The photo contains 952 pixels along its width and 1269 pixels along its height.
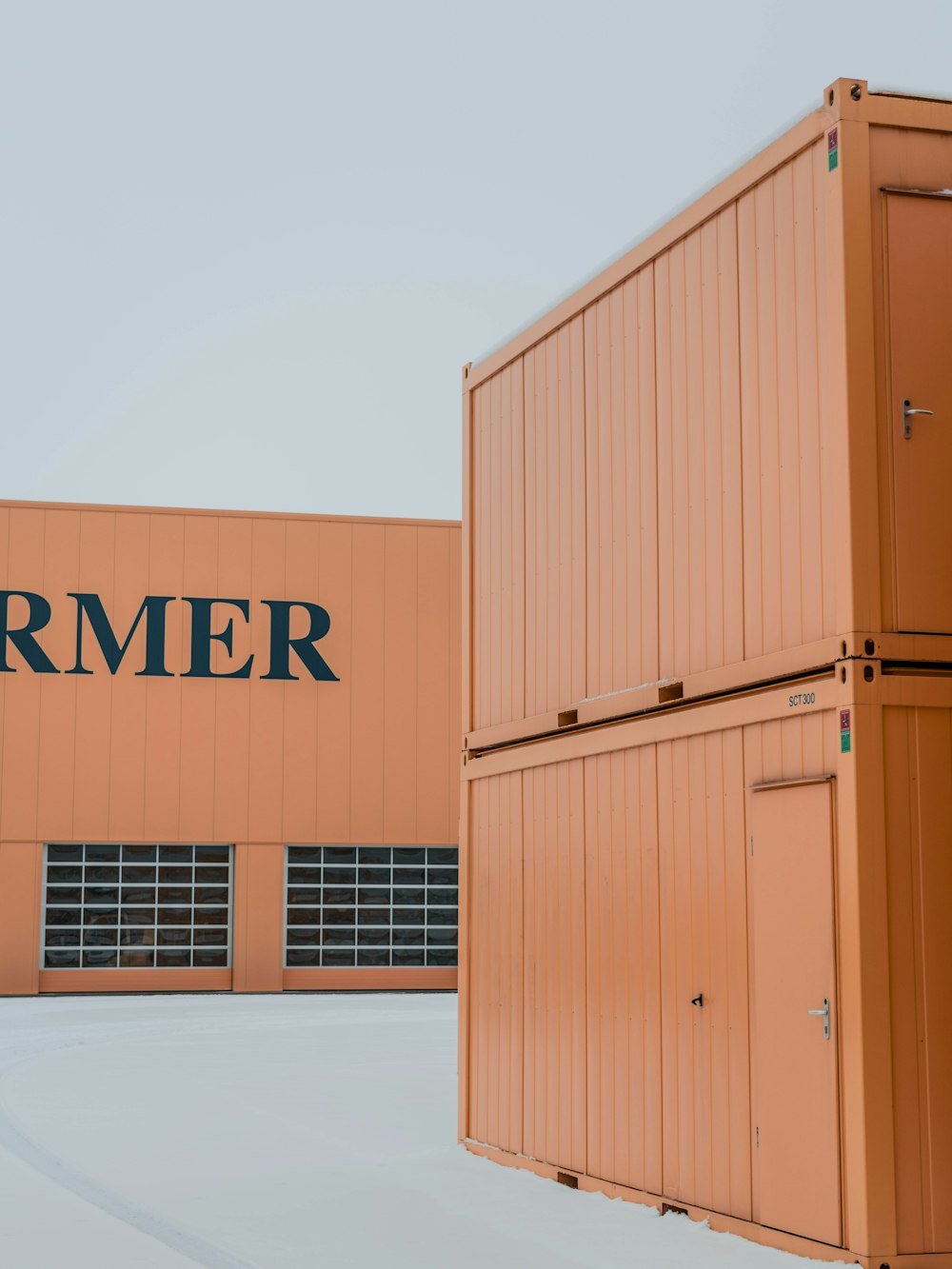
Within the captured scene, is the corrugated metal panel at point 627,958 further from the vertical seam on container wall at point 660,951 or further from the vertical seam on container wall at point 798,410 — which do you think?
the vertical seam on container wall at point 798,410

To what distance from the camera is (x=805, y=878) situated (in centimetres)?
811

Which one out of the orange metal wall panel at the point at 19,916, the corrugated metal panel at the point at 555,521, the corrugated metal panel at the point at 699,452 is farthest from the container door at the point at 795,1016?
the orange metal wall panel at the point at 19,916

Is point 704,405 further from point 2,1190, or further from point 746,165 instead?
point 2,1190

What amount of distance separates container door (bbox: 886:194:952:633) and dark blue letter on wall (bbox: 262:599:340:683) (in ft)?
70.4

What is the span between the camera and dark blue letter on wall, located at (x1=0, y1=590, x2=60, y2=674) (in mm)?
27938

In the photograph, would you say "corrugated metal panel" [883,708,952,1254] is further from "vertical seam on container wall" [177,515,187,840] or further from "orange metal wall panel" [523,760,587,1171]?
"vertical seam on container wall" [177,515,187,840]

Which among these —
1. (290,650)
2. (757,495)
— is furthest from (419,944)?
(757,495)

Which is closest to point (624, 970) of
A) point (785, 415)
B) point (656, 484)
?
point (656, 484)

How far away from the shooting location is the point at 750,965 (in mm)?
8688

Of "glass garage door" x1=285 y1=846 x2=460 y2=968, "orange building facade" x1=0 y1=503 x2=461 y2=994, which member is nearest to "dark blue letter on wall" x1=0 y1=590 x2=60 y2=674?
"orange building facade" x1=0 y1=503 x2=461 y2=994

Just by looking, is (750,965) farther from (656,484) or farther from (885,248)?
(885,248)

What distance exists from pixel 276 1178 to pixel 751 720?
13.6 ft

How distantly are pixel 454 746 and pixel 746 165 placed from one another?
69.0 feet

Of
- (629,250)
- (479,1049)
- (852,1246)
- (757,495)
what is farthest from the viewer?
(479,1049)
